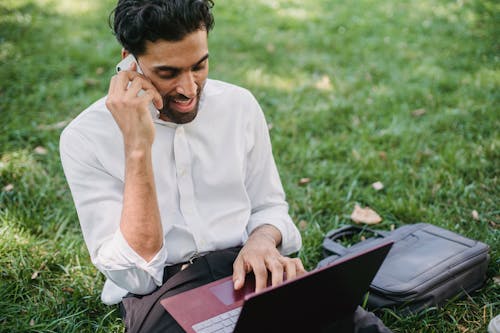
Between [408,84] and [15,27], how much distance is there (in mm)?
4824

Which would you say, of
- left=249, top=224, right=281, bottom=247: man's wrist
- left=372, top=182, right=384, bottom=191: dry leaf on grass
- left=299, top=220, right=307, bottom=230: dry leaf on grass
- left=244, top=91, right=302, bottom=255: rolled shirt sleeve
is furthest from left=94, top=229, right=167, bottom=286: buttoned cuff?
left=372, top=182, right=384, bottom=191: dry leaf on grass

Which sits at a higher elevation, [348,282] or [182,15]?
[182,15]

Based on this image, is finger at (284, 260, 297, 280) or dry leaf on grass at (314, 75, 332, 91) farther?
dry leaf on grass at (314, 75, 332, 91)

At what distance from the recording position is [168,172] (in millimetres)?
2309

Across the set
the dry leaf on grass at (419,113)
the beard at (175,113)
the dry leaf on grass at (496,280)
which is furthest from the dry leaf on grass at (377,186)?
the beard at (175,113)

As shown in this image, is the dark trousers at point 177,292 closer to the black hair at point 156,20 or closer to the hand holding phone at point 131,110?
the hand holding phone at point 131,110

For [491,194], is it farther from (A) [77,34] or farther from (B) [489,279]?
(A) [77,34]

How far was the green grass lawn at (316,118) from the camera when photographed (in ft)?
9.50

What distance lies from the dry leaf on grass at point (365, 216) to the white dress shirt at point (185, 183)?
1063 millimetres

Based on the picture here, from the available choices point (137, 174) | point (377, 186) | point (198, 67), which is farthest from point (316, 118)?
point (137, 174)

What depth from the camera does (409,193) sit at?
3.67 metres

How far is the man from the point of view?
2.02 m

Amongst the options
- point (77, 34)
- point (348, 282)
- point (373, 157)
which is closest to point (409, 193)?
point (373, 157)

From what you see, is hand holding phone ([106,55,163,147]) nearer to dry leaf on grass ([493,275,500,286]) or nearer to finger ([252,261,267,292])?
finger ([252,261,267,292])
